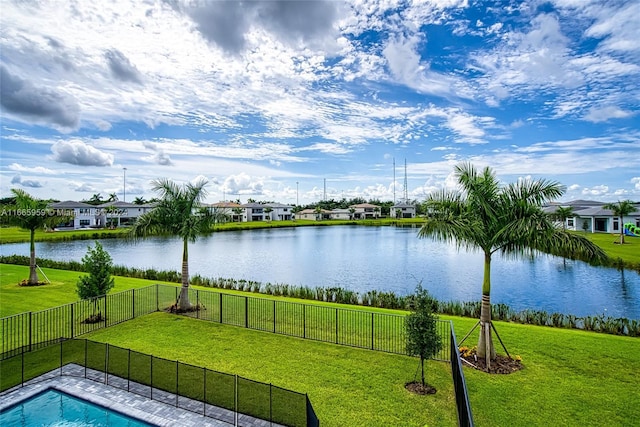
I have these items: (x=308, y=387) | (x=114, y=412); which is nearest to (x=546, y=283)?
(x=308, y=387)

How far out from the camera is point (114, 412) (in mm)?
9055

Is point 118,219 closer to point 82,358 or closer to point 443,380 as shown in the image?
point 82,358

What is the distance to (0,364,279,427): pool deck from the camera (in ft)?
27.9

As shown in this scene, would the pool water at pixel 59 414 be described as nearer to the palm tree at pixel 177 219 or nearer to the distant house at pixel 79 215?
the palm tree at pixel 177 219

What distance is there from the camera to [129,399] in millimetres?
9484

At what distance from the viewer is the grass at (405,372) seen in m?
8.84

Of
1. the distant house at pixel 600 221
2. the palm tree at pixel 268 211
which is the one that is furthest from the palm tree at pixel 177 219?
the palm tree at pixel 268 211

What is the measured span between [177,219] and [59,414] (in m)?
9.82

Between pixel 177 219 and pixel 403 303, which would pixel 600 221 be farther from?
pixel 177 219

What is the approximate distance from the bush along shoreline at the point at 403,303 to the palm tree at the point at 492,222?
8.33 feet

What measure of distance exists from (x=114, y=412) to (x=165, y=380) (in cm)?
129

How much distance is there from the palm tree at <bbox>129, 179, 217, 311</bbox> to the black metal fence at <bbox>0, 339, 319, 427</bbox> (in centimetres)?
662

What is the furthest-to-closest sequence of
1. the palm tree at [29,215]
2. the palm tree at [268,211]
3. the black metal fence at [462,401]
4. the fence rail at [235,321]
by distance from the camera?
the palm tree at [268,211] < the palm tree at [29,215] < the fence rail at [235,321] < the black metal fence at [462,401]

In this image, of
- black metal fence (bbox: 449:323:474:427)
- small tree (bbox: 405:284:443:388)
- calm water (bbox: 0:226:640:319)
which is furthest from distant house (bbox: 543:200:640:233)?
black metal fence (bbox: 449:323:474:427)
